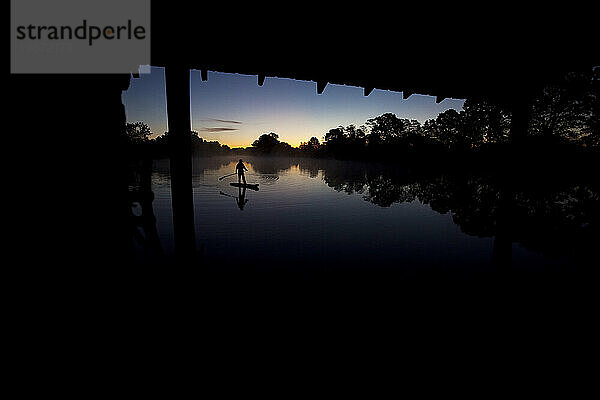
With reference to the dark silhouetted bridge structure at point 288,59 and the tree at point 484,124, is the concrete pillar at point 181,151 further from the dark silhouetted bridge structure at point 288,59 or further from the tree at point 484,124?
the tree at point 484,124

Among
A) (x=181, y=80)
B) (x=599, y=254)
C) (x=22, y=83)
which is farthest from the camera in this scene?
(x=599, y=254)

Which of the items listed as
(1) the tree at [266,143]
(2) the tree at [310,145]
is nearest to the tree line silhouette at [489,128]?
(2) the tree at [310,145]

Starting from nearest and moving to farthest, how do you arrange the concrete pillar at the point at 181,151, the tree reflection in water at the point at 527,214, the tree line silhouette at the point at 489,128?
1. the concrete pillar at the point at 181,151
2. the tree reflection in water at the point at 527,214
3. the tree line silhouette at the point at 489,128

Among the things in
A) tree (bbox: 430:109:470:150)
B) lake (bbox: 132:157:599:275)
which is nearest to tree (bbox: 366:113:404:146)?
tree (bbox: 430:109:470:150)

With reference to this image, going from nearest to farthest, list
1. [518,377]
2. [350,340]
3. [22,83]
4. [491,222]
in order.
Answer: [22,83]
[518,377]
[350,340]
[491,222]

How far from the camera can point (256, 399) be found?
2.92m

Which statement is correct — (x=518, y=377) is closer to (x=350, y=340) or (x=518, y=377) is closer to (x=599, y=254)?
(x=350, y=340)

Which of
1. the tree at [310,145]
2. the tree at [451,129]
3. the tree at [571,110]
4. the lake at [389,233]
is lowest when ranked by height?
the lake at [389,233]

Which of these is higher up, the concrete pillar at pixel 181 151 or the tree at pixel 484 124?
the tree at pixel 484 124

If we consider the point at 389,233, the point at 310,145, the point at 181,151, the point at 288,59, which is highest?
the point at 310,145

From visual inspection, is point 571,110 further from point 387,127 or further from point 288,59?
point 387,127

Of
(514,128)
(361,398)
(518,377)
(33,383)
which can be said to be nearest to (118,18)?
(33,383)

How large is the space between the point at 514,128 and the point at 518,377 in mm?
5386

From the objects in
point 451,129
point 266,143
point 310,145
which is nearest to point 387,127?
point 451,129
